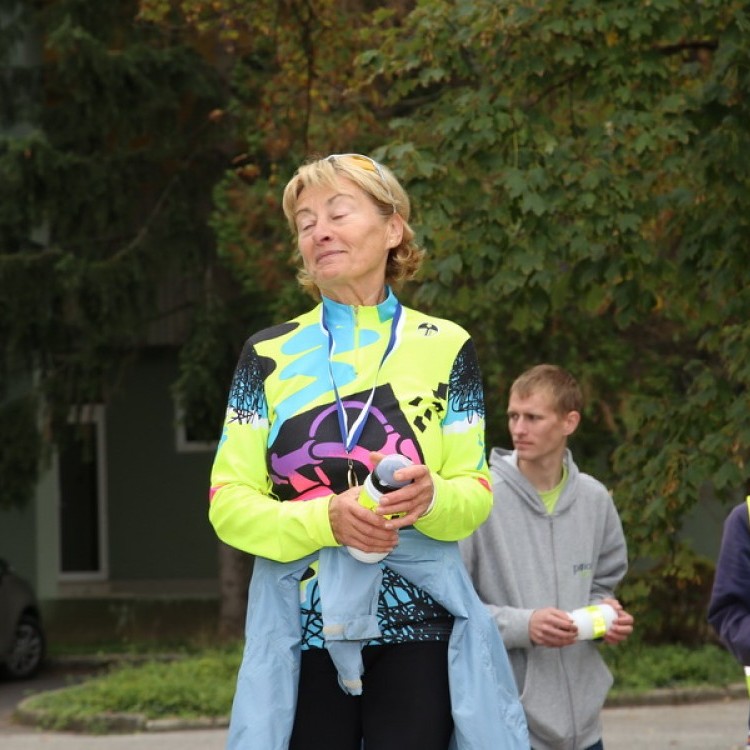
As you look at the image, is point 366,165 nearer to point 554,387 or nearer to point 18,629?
point 554,387

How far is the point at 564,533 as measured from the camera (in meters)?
5.46

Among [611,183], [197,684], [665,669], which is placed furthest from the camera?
[665,669]

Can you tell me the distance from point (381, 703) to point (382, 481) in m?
0.46

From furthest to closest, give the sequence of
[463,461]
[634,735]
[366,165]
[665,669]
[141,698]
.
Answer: [665,669]
[141,698]
[634,735]
[366,165]
[463,461]

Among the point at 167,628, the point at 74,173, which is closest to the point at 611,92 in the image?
the point at 74,173

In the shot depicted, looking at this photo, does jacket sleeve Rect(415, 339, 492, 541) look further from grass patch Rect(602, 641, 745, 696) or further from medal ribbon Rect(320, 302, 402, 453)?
grass patch Rect(602, 641, 745, 696)

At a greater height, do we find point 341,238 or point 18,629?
point 341,238

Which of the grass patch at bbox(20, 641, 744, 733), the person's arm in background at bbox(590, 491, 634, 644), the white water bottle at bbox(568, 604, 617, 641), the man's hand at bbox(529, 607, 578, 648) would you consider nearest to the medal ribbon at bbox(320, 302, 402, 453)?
the man's hand at bbox(529, 607, 578, 648)

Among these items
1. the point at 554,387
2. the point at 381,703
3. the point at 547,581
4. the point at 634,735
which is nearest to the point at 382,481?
the point at 381,703

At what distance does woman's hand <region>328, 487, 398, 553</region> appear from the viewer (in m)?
3.17

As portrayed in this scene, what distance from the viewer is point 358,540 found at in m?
3.21

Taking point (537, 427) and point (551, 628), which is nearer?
point (551, 628)

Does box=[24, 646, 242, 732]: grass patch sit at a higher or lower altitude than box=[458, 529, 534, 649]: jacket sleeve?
lower

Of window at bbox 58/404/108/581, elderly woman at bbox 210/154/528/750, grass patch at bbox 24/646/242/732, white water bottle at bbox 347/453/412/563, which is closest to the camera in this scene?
white water bottle at bbox 347/453/412/563
